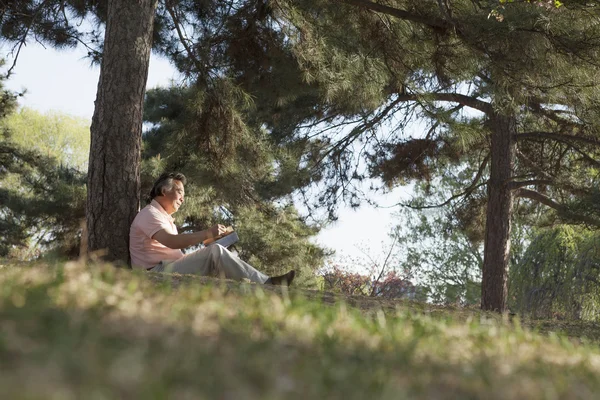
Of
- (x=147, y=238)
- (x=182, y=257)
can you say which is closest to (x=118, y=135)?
(x=147, y=238)

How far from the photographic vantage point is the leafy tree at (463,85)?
626 cm

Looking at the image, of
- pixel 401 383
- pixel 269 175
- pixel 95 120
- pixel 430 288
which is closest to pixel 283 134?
pixel 269 175

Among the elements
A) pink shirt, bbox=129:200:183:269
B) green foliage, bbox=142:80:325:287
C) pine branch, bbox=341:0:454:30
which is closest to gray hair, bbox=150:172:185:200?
pink shirt, bbox=129:200:183:269

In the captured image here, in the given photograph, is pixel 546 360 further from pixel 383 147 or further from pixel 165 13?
pixel 383 147

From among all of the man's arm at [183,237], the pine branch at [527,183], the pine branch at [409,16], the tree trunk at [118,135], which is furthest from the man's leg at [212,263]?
the pine branch at [527,183]

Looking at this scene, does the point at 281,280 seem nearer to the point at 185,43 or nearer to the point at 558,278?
the point at 185,43

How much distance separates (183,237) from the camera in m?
5.87

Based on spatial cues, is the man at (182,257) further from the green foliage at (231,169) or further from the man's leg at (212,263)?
the green foliage at (231,169)

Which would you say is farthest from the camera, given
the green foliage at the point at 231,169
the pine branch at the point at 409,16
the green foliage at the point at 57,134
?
the green foliage at the point at 57,134

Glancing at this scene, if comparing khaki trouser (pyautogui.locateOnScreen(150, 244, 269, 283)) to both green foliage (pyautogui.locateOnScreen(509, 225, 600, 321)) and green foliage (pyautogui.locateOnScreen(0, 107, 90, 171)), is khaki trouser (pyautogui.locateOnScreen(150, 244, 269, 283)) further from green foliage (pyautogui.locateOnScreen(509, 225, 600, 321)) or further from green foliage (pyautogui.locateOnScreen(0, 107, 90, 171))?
green foliage (pyautogui.locateOnScreen(0, 107, 90, 171))

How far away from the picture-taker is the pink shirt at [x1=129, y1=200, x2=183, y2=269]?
582 cm

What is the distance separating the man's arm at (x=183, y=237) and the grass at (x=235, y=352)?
2.86 metres

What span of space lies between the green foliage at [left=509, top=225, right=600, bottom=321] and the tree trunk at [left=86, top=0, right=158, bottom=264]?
13.3 metres

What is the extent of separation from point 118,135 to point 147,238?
845 millimetres
